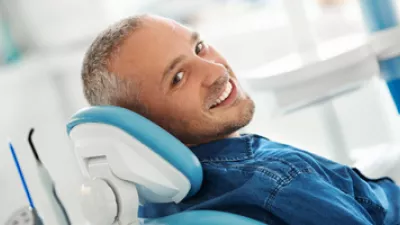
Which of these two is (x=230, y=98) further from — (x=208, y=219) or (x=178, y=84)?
(x=208, y=219)

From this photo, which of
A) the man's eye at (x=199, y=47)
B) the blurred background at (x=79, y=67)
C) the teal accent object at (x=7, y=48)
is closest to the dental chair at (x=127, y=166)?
the man's eye at (x=199, y=47)

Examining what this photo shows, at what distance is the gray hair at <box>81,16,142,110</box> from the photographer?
0.91 metres

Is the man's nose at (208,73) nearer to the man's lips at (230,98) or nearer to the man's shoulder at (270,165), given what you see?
the man's lips at (230,98)

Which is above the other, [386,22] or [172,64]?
[172,64]

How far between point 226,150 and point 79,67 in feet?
3.94

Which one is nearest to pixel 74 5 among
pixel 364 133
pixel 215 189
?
pixel 364 133

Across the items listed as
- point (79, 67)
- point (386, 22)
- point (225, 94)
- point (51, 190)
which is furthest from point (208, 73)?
point (79, 67)

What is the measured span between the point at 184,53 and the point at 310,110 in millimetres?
869

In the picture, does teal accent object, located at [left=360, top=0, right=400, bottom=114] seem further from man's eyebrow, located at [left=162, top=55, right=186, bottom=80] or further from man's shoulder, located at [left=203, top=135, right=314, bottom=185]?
man's eyebrow, located at [left=162, top=55, right=186, bottom=80]

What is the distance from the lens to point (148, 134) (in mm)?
789

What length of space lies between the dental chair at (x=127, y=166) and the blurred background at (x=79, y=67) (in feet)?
2.69

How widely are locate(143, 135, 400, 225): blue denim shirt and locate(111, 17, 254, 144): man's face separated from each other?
0.04 meters

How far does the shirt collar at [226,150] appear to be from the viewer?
0.90 m

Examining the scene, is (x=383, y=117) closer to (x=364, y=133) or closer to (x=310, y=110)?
(x=364, y=133)
